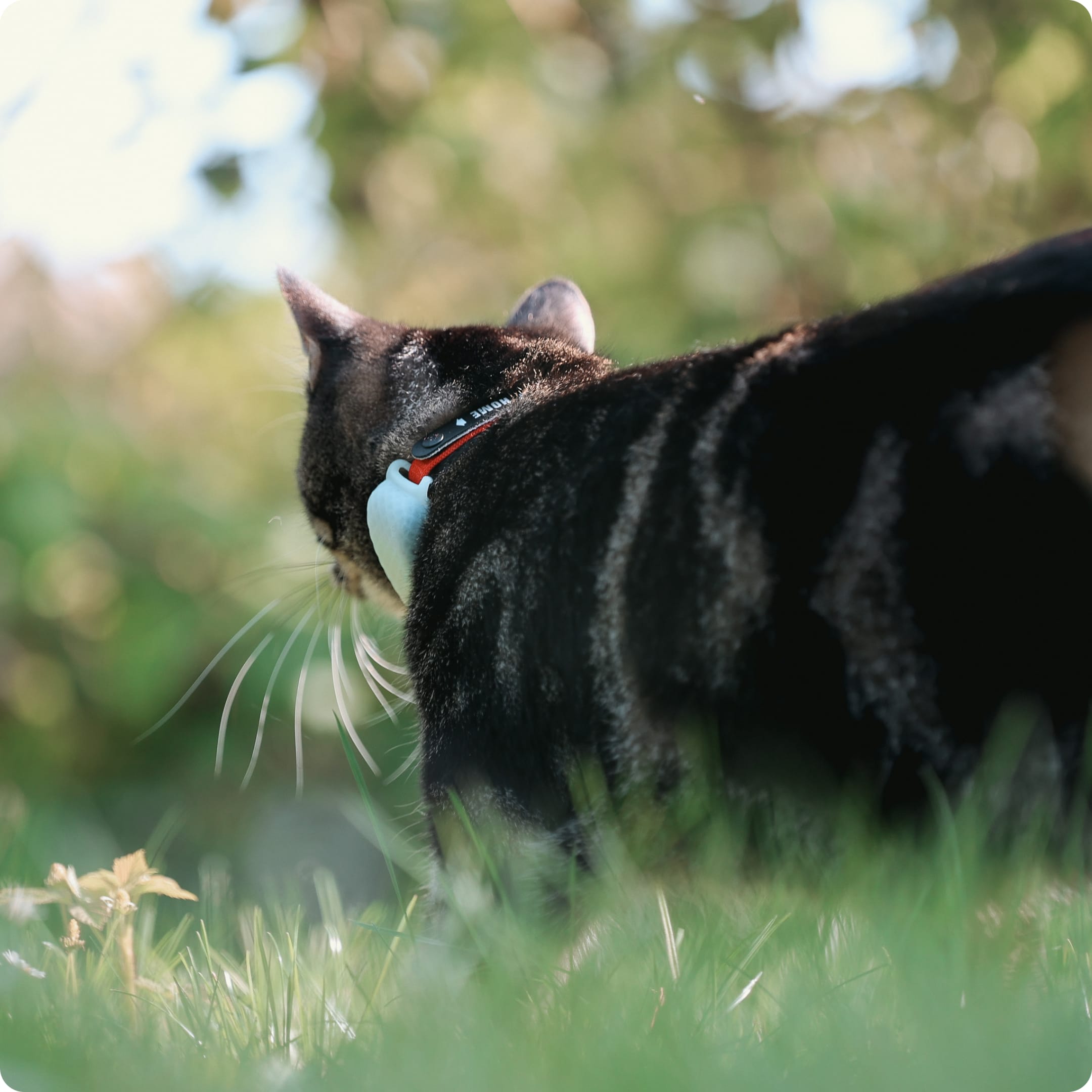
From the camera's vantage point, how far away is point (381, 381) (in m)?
2.26

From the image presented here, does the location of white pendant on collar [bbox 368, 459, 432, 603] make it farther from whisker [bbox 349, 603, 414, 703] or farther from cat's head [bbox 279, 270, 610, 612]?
whisker [bbox 349, 603, 414, 703]

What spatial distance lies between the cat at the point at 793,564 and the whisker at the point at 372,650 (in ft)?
1.06

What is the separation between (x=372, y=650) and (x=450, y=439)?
0.52 meters

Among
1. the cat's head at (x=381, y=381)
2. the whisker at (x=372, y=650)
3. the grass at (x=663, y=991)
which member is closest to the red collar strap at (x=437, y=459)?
the cat's head at (x=381, y=381)

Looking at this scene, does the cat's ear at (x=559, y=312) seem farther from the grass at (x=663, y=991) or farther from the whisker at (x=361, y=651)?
the grass at (x=663, y=991)

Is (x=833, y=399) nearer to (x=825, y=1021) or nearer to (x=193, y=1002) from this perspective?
(x=825, y=1021)

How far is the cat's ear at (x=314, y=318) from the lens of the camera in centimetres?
238

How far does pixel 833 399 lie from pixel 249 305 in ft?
10.9

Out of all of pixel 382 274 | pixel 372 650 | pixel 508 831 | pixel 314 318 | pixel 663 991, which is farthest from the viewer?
pixel 382 274

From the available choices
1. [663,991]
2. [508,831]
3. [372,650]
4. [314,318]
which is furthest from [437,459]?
[663,991]

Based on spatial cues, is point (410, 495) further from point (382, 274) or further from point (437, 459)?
point (382, 274)

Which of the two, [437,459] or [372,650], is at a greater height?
[437,459]

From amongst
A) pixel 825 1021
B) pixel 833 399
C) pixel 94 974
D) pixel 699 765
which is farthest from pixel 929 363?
pixel 94 974

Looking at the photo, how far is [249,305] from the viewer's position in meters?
4.22
